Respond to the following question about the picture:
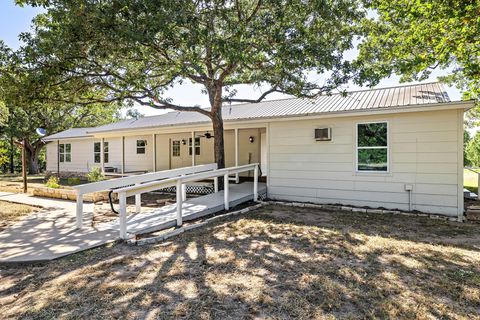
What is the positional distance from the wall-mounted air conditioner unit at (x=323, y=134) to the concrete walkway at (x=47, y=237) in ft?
19.3

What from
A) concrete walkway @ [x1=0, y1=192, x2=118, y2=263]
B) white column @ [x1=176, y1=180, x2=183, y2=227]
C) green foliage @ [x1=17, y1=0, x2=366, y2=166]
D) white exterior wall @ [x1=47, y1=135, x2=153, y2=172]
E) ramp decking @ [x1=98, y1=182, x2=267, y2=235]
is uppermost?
green foliage @ [x1=17, y1=0, x2=366, y2=166]

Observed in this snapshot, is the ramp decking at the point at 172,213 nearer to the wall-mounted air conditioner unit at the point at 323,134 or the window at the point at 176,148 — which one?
the wall-mounted air conditioner unit at the point at 323,134

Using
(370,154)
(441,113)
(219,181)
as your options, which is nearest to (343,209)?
(370,154)

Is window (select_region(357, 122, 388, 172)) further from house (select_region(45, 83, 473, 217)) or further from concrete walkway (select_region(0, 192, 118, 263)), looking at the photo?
concrete walkway (select_region(0, 192, 118, 263))

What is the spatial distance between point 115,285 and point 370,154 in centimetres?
692

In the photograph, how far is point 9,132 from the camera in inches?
872

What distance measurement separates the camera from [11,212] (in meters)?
7.59

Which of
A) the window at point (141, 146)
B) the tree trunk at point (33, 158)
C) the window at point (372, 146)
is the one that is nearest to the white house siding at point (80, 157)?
the window at point (141, 146)

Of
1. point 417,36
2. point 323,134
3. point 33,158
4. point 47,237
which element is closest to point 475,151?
point 417,36

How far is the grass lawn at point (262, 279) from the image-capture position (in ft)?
9.27

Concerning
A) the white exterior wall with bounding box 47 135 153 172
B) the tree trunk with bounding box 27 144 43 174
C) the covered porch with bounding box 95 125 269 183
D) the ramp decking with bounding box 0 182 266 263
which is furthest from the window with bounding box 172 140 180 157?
the tree trunk with bounding box 27 144 43 174

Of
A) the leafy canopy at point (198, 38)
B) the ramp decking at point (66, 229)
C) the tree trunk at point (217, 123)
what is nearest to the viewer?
the ramp decking at point (66, 229)

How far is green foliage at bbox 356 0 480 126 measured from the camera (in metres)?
7.62

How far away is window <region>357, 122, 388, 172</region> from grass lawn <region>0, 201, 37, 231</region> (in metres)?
8.82
